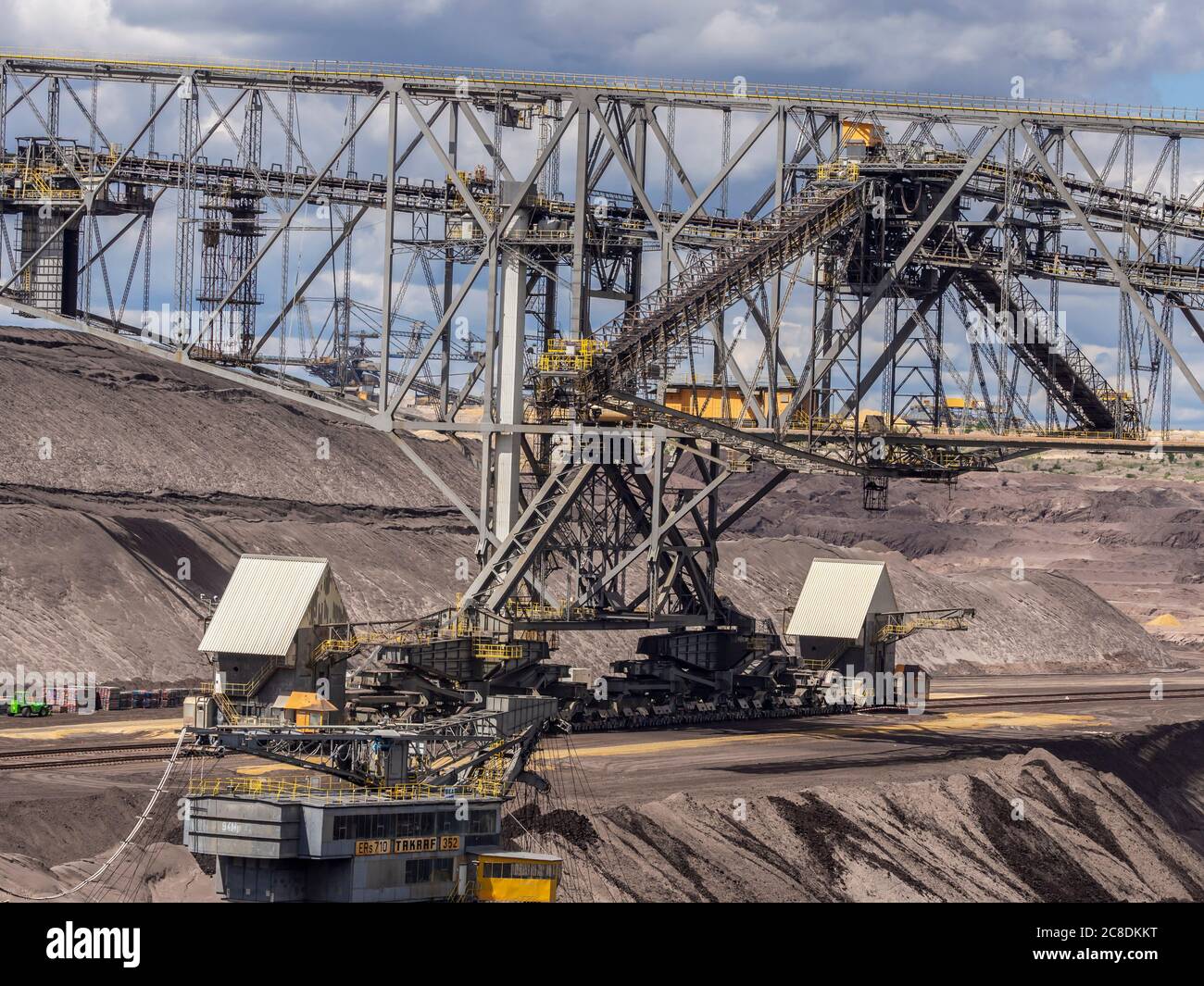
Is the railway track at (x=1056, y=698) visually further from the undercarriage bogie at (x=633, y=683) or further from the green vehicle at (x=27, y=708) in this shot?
the green vehicle at (x=27, y=708)

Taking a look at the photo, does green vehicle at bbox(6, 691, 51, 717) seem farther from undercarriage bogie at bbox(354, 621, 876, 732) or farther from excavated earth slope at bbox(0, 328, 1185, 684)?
undercarriage bogie at bbox(354, 621, 876, 732)

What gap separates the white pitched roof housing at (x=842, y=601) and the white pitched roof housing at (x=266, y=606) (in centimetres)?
2476

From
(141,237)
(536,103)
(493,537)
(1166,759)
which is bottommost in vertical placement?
(1166,759)

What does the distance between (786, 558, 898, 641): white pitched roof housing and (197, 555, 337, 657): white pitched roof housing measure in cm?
2476

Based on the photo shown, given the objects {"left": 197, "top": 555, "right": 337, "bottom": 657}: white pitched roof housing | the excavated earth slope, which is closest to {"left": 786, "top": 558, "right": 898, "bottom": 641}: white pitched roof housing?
the excavated earth slope

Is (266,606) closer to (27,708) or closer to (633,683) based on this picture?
(27,708)

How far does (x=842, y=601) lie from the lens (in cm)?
8125

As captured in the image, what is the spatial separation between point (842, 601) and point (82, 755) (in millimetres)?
33363

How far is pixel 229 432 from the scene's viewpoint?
12269 centimetres

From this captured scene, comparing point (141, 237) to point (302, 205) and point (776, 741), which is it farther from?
point (776, 741)

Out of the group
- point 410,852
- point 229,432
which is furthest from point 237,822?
point 229,432

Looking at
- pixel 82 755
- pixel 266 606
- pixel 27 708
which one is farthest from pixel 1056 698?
pixel 82 755

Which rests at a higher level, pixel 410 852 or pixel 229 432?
pixel 229 432

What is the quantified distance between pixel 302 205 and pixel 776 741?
75.2ft
